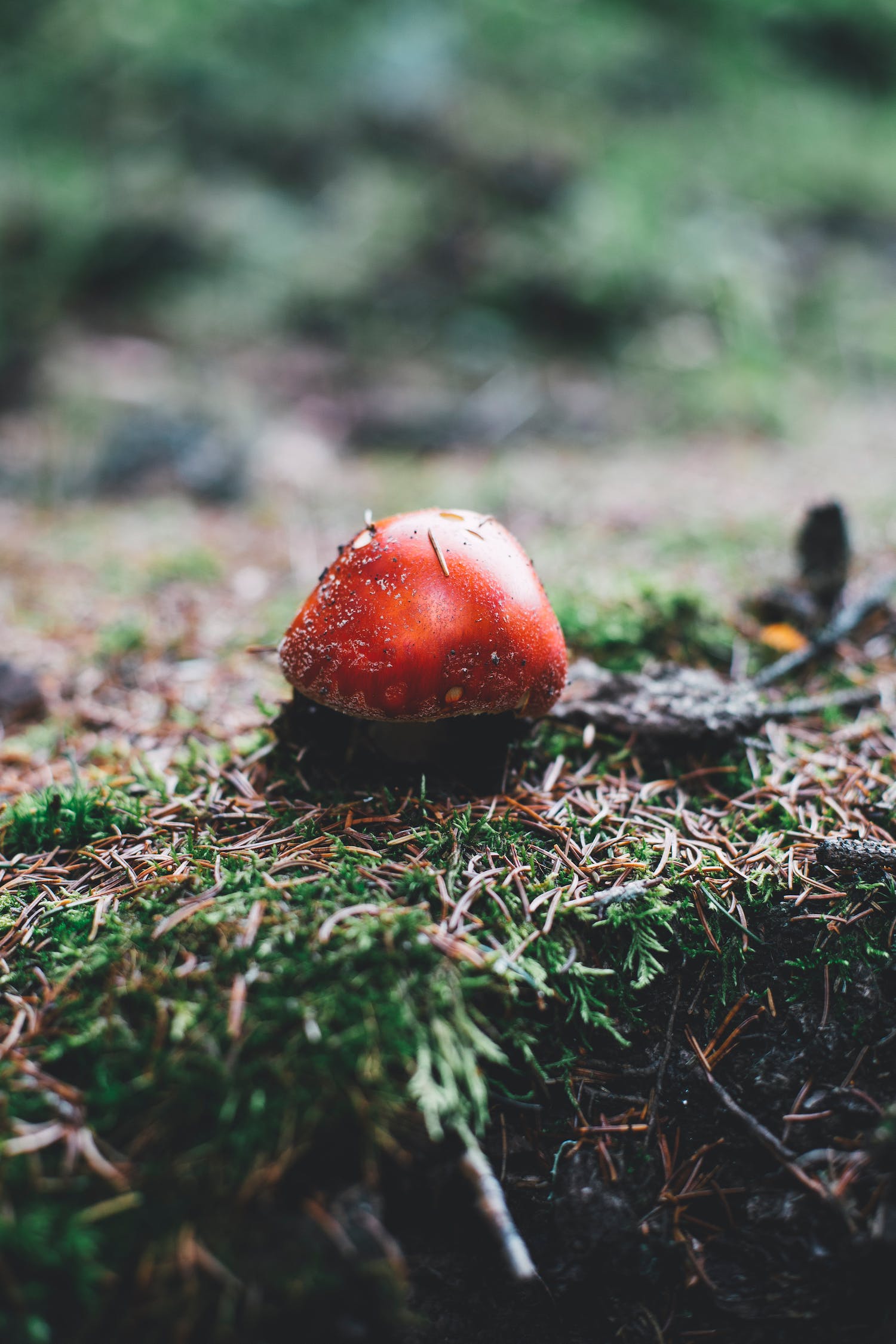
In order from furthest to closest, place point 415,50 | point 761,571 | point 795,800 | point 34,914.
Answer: point 415,50 < point 761,571 < point 795,800 < point 34,914

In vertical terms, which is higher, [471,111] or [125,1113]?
[471,111]

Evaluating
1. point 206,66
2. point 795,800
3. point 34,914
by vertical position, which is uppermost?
point 206,66

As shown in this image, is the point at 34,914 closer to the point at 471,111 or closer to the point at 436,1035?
the point at 436,1035

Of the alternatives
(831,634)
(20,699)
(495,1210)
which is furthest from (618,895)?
(20,699)

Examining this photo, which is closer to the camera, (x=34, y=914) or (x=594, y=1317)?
(x=594, y=1317)

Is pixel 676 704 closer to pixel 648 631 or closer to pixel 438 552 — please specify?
pixel 648 631

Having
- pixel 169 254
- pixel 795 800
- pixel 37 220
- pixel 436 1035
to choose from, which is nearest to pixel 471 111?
pixel 169 254

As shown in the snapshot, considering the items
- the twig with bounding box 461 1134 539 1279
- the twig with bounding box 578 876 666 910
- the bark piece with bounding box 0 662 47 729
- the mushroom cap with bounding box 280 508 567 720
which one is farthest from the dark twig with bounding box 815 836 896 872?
the bark piece with bounding box 0 662 47 729
